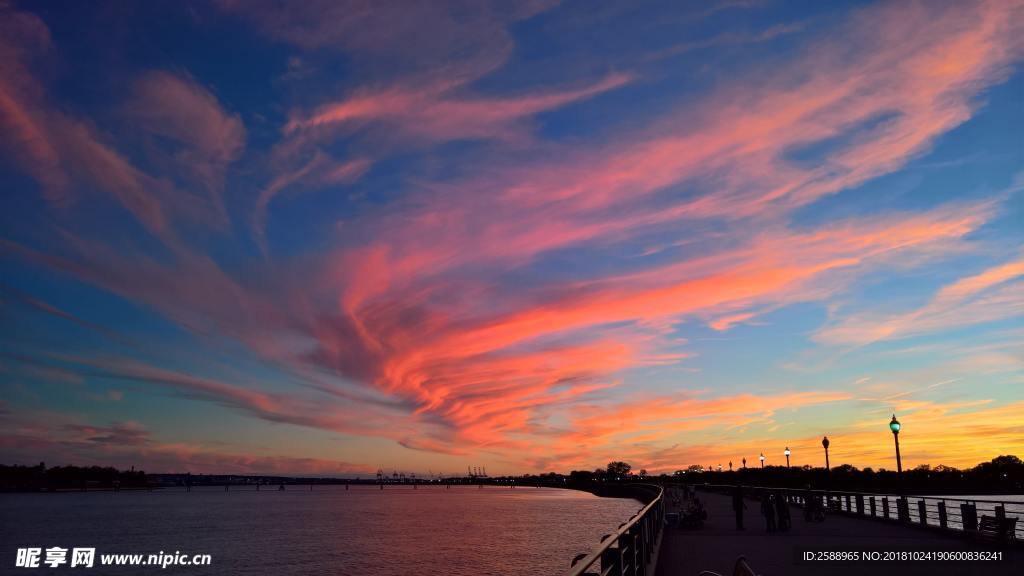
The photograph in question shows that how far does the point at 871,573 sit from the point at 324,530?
3342 inches

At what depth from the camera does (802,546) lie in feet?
66.8

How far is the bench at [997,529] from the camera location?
61.8 feet

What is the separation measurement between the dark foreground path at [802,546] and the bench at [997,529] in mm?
486

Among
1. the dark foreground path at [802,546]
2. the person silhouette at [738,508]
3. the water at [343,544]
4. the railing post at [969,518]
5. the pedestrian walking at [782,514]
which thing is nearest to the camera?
the dark foreground path at [802,546]

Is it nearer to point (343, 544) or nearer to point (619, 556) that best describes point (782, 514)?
point (619, 556)

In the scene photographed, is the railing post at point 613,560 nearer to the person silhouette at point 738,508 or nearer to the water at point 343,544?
the person silhouette at point 738,508

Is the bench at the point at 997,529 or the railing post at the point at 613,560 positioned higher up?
the railing post at the point at 613,560

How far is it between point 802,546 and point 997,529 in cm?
486

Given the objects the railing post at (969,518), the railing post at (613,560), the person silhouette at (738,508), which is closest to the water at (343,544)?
the person silhouette at (738,508)

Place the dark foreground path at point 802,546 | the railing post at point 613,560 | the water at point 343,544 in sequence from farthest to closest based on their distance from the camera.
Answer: the water at point 343,544 → the dark foreground path at point 802,546 → the railing post at point 613,560

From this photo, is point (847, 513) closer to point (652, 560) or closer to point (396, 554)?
point (652, 560)

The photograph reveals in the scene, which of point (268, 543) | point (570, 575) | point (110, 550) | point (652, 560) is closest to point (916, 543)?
point (652, 560)

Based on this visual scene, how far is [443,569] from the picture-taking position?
160ft

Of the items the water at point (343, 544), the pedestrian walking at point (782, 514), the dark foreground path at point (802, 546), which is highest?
the pedestrian walking at point (782, 514)
